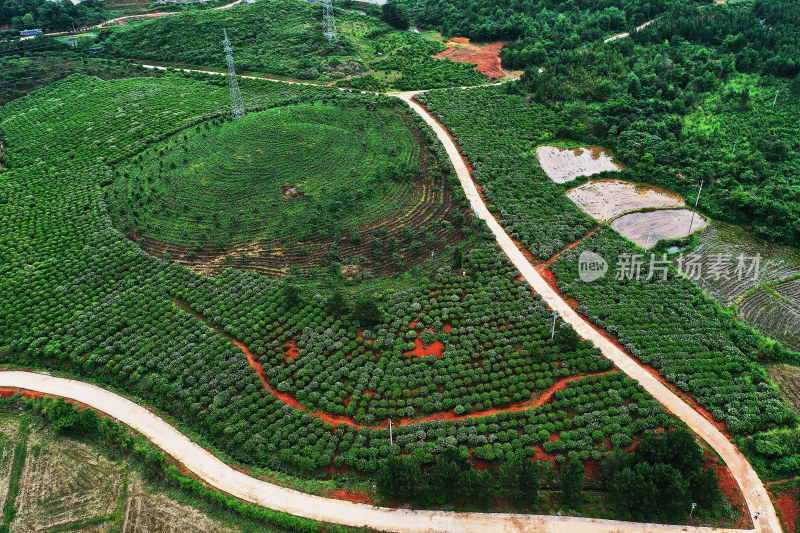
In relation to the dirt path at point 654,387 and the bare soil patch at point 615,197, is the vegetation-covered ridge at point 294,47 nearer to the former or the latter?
the bare soil patch at point 615,197

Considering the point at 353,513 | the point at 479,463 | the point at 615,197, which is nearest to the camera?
the point at 353,513

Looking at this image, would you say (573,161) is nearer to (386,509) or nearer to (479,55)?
(479,55)

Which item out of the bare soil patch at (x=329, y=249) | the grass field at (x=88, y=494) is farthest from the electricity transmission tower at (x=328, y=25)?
the grass field at (x=88, y=494)

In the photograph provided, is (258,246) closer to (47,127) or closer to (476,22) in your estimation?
(47,127)

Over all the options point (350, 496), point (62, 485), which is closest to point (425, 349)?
point (350, 496)

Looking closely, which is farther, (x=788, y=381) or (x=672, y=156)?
(x=672, y=156)

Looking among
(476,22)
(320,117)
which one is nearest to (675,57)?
(476,22)
